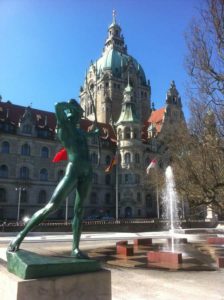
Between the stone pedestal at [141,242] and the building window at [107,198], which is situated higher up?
the building window at [107,198]

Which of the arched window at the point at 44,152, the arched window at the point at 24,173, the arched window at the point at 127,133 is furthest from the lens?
the arched window at the point at 127,133

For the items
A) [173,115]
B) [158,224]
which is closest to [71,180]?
[158,224]

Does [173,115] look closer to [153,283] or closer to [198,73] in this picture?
[198,73]

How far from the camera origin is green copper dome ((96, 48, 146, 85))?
243 ft

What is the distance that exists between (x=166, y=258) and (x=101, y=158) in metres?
45.3

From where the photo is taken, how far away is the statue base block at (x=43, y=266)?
4441 mm

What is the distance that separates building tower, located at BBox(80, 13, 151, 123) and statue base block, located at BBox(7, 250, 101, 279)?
203 ft

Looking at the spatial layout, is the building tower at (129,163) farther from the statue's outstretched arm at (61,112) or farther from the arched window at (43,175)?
the statue's outstretched arm at (61,112)

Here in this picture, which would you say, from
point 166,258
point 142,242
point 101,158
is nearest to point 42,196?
point 101,158

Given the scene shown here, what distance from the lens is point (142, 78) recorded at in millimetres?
78688

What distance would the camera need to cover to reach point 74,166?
5.66 meters

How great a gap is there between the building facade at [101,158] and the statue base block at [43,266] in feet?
115

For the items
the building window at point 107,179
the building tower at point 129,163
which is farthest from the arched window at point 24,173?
the building tower at point 129,163

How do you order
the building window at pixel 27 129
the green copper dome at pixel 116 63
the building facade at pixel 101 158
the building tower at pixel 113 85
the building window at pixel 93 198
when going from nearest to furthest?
the building facade at pixel 101 158 → the building window at pixel 27 129 → the building window at pixel 93 198 → the building tower at pixel 113 85 → the green copper dome at pixel 116 63
